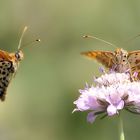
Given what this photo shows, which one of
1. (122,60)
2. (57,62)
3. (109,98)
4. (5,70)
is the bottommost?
(109,98)

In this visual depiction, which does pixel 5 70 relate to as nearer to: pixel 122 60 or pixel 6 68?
pixel 6 68

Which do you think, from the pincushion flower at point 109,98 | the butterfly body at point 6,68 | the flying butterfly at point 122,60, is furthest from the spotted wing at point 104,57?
the butterfly body at point 6,68

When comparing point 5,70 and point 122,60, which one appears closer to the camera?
point 122,60

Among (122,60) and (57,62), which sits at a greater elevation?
(57,62)

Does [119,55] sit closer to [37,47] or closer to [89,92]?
[89,92]

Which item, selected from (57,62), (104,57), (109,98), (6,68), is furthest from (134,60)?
(57,62)

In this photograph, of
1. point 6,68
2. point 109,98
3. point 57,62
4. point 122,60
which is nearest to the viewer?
point 109,98

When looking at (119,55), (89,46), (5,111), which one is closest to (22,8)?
(89,46)
